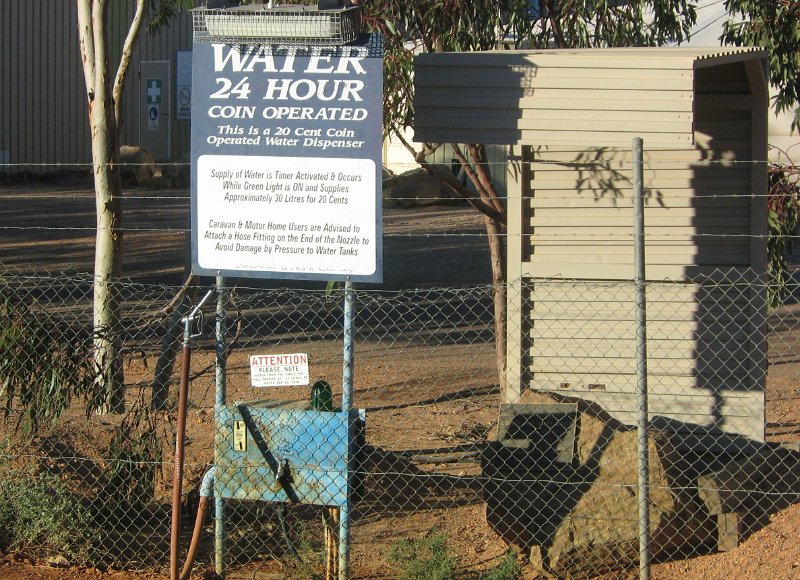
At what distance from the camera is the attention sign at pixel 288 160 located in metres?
4.81

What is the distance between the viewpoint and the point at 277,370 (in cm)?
487

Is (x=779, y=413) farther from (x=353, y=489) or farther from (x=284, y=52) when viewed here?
(x=284, y=52)

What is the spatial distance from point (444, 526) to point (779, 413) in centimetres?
381

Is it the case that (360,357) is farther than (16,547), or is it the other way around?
(360,357)

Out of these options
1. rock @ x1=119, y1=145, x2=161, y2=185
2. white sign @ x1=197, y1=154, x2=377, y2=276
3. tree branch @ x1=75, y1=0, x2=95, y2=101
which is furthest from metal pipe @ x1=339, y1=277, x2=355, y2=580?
rock @ x1=119, y1=145, x2=161, y2=185

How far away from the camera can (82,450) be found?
6.11 metres

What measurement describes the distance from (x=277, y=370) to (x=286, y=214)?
0.70 metres

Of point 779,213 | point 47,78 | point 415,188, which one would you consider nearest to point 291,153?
point 779,213

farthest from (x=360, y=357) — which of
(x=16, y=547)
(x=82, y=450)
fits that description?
(x=16, y=547)

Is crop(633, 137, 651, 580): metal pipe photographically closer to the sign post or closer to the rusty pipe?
the sign post

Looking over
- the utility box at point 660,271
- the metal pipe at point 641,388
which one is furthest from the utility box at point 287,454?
the utility box at point 660,271

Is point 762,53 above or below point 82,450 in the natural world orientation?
above

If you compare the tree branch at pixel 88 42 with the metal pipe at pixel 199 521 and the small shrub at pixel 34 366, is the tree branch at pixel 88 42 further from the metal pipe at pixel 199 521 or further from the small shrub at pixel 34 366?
the metal pipe at pixel 199 521

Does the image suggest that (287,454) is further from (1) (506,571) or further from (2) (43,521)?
(2) (43,521)
